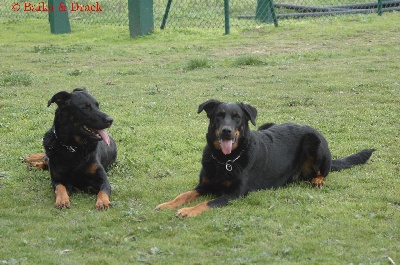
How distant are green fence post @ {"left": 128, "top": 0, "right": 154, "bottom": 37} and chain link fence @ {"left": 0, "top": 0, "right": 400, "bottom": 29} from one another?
1599mm

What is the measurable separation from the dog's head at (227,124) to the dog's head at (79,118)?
1208 millimetres

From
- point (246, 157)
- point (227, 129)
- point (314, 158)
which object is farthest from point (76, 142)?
point (314, 158)

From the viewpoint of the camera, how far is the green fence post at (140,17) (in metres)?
22.0

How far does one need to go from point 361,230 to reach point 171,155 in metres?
3.77

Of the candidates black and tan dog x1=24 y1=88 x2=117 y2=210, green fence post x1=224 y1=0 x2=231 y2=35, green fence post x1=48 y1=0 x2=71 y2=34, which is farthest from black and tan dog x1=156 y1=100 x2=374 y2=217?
green fence post x1=48 y1=0 x2=71 y2=34

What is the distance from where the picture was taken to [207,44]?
21094 millimetres

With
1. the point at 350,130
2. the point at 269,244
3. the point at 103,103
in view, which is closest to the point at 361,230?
the point at 269,244

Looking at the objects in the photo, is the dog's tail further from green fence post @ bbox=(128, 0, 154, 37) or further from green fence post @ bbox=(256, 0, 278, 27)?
green fence post @ bbox=(256, 0, 278, 27)

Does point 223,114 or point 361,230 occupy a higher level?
point 223,114

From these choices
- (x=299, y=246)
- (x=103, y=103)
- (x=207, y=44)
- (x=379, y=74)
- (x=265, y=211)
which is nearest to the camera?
(x=299, y=246)

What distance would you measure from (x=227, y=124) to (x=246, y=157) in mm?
590

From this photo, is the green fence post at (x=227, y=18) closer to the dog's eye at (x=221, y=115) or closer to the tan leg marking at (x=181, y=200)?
the dog's eye at (x=221, y=115)

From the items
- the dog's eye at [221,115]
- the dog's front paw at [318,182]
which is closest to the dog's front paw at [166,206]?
the dog's eye at [221,115]

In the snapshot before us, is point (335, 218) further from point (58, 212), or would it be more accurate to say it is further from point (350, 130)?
point (350, 130)
